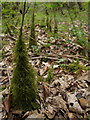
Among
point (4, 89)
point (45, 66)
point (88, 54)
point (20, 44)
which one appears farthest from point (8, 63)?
point (88, 54)

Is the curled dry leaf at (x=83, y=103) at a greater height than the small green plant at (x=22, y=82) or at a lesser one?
lesser

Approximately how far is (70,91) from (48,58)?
4.09ft

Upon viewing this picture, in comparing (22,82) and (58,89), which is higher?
(22,82)

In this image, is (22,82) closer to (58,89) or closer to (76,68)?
(58,89)

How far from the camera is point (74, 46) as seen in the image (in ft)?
13.0

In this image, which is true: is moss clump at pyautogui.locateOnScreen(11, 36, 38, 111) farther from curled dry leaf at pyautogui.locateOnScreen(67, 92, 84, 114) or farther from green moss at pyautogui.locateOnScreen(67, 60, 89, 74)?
green moss at pyautogui.locateOnScreen(67, 60, 89, 74)

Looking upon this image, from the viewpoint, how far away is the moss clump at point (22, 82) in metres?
1.57

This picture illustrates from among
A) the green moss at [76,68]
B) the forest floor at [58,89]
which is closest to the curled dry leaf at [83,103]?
the forest floor at [58,89]

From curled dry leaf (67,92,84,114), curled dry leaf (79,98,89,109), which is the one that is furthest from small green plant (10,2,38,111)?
curled dry leaf (79,98,89,109)

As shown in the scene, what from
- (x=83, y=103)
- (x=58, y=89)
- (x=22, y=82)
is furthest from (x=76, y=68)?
(x=22, y=82)

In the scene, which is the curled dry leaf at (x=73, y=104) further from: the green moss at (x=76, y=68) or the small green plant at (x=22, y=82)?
the green moss at (x=76, y=68)

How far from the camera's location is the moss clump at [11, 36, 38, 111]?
5.14ft

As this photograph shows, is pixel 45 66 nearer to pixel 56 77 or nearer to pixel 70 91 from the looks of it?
pixel 56 77

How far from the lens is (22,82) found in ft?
5.18
